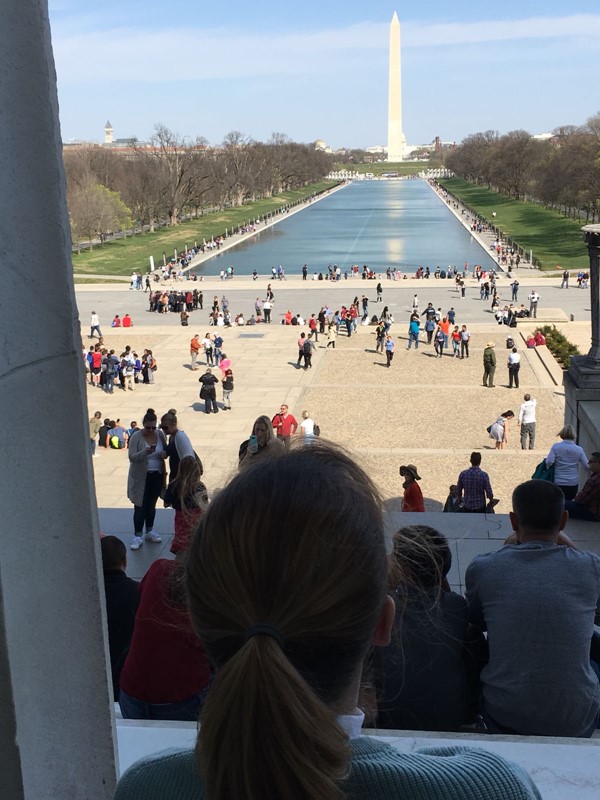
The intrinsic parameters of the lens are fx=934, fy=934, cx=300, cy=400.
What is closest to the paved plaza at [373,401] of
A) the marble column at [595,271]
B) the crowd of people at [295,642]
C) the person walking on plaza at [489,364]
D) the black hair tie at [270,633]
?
the person walking on plaza at [489,364]

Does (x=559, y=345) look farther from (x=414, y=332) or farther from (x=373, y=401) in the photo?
(x=373, y=401)

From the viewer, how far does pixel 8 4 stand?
1.51m

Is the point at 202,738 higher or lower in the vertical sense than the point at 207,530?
lower

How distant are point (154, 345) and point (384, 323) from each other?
742 cm

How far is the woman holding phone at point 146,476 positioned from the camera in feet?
29.1

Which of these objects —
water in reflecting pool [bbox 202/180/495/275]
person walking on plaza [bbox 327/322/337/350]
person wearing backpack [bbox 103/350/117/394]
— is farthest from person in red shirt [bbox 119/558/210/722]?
water in reflecting pool [bbox 202/180/495/275]

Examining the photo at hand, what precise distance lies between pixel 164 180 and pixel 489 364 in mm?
74773

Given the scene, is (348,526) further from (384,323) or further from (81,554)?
(384,323)

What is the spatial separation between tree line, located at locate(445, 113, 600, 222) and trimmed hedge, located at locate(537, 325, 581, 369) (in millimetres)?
31548

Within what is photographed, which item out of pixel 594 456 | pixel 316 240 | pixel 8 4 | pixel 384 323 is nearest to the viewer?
pixel 8 4

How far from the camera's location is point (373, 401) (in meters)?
21.8

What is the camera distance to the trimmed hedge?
25.7 meters

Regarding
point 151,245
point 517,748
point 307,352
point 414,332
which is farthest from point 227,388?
point 151,245

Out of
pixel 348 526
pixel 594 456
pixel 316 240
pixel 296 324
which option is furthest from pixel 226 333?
pixel 316 240
